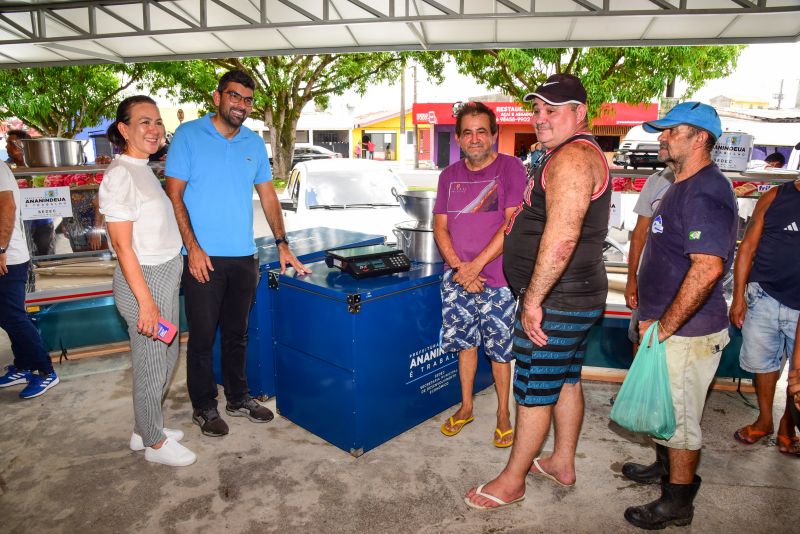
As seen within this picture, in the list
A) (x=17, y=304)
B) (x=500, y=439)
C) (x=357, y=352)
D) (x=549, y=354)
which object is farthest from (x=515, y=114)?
(x=549, y=354)

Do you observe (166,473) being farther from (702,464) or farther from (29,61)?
(29,61)

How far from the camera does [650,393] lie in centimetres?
233

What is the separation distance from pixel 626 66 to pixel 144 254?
10409 mm

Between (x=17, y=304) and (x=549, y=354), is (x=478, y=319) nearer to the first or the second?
(x=549, y=354)

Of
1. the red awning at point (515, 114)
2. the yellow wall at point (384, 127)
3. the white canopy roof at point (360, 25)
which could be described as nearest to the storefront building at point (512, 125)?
the red awning at point (515, 114)

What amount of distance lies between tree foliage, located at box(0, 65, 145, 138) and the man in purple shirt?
14.6 metres

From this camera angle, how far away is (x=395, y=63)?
59.7 ft

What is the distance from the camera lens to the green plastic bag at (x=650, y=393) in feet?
7.62

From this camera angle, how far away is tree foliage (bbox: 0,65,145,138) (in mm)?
14695

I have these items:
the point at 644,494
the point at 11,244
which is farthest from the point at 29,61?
the point at 644,494

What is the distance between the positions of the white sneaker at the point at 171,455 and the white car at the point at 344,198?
11.8 ft

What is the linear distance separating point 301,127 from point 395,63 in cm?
2836

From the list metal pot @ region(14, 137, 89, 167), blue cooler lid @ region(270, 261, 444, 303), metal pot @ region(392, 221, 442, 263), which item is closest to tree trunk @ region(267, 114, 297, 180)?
metal pot @ region(14, 137, 89, 167)

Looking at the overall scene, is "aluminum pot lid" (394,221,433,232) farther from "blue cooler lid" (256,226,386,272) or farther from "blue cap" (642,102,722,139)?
"blue cap" (642,102,722,139)
